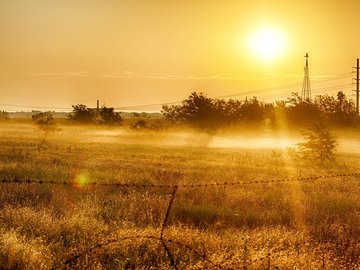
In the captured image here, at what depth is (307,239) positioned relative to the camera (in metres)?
10.5

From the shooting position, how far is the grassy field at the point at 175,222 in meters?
8.29

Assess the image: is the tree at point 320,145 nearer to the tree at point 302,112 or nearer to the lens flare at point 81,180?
the lens flare at point 81,180

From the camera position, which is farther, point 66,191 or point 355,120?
point 355,120

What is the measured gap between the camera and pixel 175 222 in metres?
12.0

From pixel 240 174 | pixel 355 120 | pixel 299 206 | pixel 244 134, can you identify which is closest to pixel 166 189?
pixel 299 206

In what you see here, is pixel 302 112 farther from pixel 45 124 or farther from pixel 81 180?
pixel 81 180

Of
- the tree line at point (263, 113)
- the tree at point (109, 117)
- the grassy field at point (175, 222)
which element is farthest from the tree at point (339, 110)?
the grassy field at point (175, 222)

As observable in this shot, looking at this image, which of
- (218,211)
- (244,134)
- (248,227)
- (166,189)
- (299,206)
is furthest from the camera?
(244,134)

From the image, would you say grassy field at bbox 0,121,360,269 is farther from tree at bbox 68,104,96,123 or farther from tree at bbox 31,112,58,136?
tree at bbox 68,104,96,123

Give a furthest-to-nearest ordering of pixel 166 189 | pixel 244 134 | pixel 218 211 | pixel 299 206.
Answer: pixel 244 134 < pixel 166 189 < pixel 299 206 < pixel 218 211

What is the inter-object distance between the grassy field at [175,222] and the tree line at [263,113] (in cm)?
5108

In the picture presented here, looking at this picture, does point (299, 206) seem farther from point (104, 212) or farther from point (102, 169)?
point (102, 169)

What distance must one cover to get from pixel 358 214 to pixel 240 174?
7563mm

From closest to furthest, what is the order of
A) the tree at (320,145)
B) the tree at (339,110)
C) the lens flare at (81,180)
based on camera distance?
1. the lens flare at (81,180)
2. the tree at (320,145)
3. the tree at (339,110)
